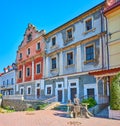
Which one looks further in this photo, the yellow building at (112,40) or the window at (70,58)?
the window at (70,58)

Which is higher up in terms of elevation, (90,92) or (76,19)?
(76,19)

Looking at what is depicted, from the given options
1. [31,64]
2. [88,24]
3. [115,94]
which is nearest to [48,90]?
[31,64]

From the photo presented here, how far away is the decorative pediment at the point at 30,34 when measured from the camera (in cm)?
3519

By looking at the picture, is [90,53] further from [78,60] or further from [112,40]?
[112,40]

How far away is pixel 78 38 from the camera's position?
83.6 ft

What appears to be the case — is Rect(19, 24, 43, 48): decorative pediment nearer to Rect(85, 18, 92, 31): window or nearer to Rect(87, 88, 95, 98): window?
Rect(85, 18, 92, 31): window

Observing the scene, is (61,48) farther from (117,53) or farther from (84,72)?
(117,53)

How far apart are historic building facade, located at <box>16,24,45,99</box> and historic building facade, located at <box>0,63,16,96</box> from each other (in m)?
3.09

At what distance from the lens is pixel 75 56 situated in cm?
2553

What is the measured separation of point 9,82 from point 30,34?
14336mm

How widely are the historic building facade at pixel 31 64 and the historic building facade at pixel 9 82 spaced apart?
10.2ft

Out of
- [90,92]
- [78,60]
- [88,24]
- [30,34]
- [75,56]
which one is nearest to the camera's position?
[90,92]

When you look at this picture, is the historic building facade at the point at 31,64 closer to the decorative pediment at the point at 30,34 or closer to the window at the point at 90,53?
the decorative pediment at the point at 30,34

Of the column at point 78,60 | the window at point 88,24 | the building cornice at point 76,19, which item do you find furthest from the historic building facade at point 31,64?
the window at point 88,24
